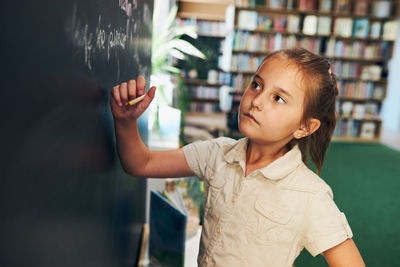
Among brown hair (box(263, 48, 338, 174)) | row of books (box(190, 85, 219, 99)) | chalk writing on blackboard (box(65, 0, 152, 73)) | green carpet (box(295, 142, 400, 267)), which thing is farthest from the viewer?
row of books (box(190, 85, 219, 99))

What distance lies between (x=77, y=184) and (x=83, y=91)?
0.13 m

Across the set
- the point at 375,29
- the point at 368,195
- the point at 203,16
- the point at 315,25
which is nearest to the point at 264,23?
the point at 315,25

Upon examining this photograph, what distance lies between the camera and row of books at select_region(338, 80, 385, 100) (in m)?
5.59

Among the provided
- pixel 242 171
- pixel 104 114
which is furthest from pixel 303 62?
pixel 104 114

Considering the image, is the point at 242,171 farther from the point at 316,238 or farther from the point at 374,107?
the point at 374,107

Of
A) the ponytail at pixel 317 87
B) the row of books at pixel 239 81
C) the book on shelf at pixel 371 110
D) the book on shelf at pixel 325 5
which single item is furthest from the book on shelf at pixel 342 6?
the ponytail at pixel 317 87

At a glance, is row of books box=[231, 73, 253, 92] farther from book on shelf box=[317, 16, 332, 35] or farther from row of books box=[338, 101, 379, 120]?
row of books box=[338, 101, 379, 120]

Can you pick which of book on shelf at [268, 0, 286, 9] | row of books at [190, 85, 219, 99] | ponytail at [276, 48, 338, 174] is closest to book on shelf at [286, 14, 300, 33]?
book on shelf at [268, 0, 286, 9]

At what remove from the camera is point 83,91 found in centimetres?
48

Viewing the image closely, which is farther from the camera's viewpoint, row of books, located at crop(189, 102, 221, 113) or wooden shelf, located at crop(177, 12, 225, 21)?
row of books, located at crop(189, 102, 221, 113)

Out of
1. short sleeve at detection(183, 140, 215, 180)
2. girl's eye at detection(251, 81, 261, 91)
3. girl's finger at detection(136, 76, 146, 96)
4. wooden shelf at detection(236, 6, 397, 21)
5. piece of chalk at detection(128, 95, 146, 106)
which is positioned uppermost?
wooden shelf at detection(236, 6, 397, 21)

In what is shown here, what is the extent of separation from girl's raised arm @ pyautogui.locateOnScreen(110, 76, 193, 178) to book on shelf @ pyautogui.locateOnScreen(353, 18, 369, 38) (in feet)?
17.9

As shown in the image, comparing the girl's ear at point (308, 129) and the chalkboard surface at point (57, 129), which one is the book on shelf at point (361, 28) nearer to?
the girl's ear at point (308, 129)

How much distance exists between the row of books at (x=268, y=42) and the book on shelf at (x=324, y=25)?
5.2 inches
